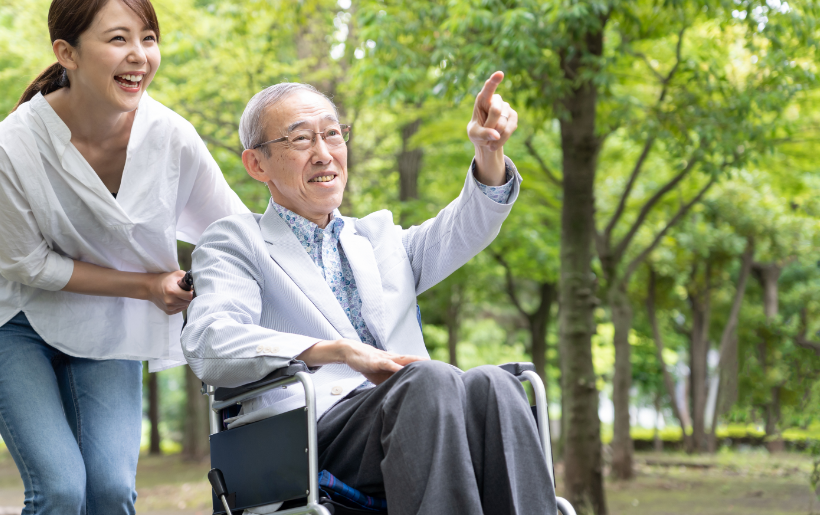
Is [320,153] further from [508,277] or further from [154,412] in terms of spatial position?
[154,412]

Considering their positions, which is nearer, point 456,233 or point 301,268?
point 301,268

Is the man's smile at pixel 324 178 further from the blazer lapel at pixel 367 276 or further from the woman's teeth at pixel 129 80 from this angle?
the woman's teeth at pixel 129 80

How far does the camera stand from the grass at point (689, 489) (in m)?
7.27

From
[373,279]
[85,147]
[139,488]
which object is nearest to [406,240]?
[373,279]

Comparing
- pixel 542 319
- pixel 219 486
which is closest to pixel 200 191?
pixel 219 486

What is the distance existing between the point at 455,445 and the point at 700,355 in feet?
48.4

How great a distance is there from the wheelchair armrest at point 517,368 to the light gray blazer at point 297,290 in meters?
0.40

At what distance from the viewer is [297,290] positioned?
2.37m

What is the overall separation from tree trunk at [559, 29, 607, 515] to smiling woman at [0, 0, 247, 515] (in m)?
4.69

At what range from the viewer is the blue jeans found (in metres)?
2.23

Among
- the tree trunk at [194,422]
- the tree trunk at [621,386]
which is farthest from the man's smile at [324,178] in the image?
the tree trunk at [194,422]

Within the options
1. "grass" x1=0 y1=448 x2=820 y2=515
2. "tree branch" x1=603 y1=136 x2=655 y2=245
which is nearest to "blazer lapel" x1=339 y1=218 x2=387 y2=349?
"grass" x1=0 y1=448 x2=820 y2=515

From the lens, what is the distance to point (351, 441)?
2053 mm

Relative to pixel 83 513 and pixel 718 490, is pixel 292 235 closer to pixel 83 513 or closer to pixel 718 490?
pixel 83 513
